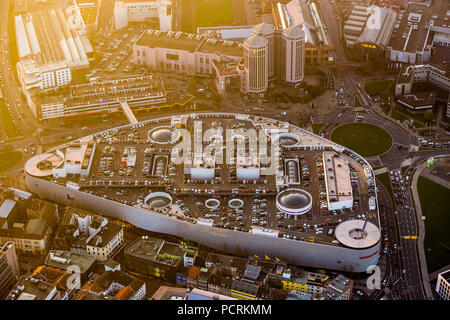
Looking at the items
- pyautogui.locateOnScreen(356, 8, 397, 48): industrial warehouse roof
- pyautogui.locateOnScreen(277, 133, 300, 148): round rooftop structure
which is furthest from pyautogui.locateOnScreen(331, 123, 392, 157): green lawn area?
pyautogui.locateOnScreen(356, 8, 397, 48): industrial warehouse roof

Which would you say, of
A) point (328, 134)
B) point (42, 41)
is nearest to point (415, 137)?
point (328, 134)

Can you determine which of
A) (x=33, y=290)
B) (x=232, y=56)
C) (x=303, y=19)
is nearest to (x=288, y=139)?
(x=232, y=56)

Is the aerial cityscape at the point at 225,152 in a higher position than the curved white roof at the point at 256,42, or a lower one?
lower

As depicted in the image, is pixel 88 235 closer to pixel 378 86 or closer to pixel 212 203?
pixel 212 203

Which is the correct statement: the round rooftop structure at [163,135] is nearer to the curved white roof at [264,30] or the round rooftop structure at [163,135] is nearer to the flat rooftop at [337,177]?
the flat rooftop at [337,177]

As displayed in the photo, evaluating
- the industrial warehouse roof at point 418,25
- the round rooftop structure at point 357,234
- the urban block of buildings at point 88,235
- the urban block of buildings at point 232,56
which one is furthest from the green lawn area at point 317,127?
the urban block of buildings at point 88,235

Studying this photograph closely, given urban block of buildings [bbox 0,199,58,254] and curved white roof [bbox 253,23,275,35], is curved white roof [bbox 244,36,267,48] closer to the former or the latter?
curved white roof [bbox 253,23,275,35]

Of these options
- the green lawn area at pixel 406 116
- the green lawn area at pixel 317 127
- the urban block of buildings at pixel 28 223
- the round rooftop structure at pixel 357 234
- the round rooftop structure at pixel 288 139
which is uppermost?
the round rooftop structure at pixel 288 139
